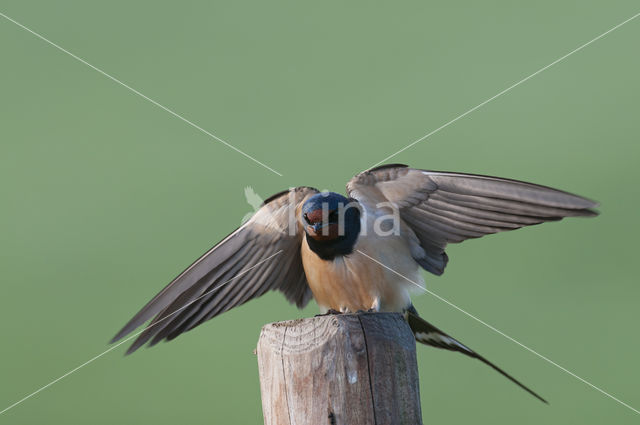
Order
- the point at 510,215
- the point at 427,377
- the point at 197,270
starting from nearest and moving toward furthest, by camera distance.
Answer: the point at 510,215, the point at 197,270, the point at 427,377

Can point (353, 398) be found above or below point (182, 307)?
below

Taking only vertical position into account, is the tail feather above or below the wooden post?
above

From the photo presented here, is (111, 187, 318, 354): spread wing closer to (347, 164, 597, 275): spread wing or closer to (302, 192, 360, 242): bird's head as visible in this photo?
(302, 192, 360, 242): bird's head

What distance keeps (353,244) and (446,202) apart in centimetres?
49

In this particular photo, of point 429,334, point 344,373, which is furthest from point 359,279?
point 344,373

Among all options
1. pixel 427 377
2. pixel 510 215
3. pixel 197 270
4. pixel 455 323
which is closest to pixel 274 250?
pixel 197 270

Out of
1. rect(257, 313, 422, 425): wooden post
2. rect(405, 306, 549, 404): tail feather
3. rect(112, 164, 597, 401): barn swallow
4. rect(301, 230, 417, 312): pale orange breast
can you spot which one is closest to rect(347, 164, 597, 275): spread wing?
rect(112, 164, 597, 401): barn swallow

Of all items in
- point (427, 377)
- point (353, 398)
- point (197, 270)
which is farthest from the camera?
point (427, 377)

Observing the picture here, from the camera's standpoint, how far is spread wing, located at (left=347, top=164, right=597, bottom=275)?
3555 mm

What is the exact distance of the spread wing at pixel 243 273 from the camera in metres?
3.77

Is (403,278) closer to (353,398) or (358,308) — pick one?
(358,308)

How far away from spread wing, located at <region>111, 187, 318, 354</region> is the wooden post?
4.78 ft

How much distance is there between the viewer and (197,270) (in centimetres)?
393

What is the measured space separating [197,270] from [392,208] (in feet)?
3.22
